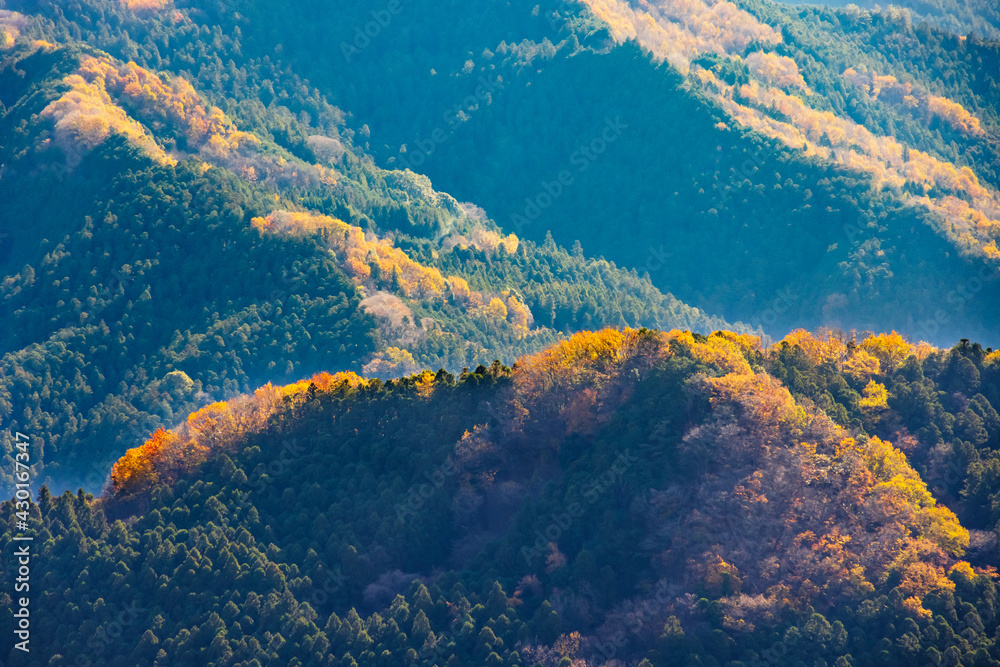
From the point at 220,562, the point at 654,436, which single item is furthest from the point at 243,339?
the point at 654,436

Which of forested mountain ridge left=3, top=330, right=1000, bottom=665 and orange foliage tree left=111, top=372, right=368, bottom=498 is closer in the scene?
forested mountain ridge left=3, top=330, right=1000, bottom=665

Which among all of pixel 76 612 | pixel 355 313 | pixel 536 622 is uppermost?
pixel 355 313

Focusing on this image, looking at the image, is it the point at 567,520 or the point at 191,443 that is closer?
the point at 567,520

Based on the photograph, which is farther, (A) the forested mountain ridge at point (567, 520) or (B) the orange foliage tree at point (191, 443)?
(B) the orange foliage tree at point (191, 443)

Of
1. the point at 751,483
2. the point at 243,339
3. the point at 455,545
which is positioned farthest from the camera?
the point at 243,339

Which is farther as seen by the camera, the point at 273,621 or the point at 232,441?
the point at 232,441

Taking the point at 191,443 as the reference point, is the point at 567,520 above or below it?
above

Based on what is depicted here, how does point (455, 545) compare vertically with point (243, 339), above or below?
below

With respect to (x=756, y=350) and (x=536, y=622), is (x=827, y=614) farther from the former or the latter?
(x=756, y=350)
